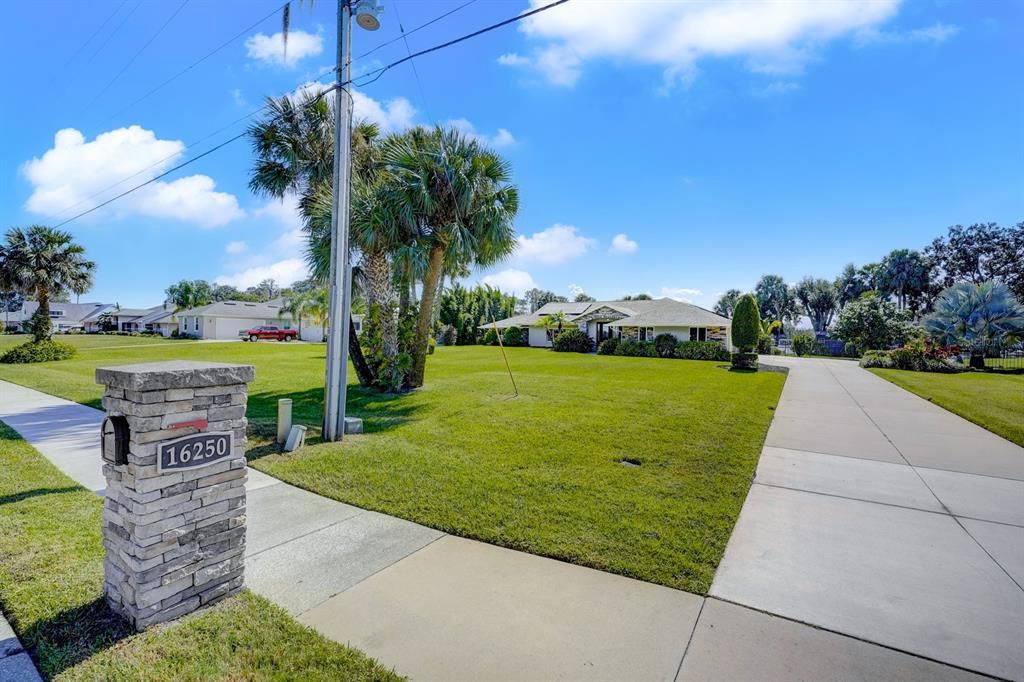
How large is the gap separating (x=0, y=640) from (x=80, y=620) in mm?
319

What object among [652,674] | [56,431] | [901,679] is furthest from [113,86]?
[901,679]

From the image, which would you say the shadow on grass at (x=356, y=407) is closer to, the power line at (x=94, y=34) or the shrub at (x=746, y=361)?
the power line at (x=94, y=34)

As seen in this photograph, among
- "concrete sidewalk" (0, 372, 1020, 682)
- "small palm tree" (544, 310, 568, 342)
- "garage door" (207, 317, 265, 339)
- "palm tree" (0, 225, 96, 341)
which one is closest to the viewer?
"concrete sidewalk" (0, 372, 1020, 682)

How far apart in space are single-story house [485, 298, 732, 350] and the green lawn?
27433 millimetres

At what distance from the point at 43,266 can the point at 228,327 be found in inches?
943

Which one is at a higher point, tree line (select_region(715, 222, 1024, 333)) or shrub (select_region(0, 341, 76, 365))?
tree line (select_region(715, 222, 1024, 333))

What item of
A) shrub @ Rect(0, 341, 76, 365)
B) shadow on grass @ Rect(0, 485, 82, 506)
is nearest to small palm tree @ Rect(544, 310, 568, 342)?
shrub @ Rect(0, 341, 76, 365)

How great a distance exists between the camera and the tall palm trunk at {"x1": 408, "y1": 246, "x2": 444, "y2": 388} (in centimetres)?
1087

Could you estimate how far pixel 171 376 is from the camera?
2.53m

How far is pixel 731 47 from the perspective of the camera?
6777 millimetres

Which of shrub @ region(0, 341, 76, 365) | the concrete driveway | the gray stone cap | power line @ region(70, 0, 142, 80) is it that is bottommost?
the concrete driveway

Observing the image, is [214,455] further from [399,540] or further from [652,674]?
[652,674]

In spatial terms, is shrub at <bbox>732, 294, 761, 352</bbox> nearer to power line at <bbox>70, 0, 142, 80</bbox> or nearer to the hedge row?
the hedge row

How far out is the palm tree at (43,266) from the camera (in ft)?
61.7
